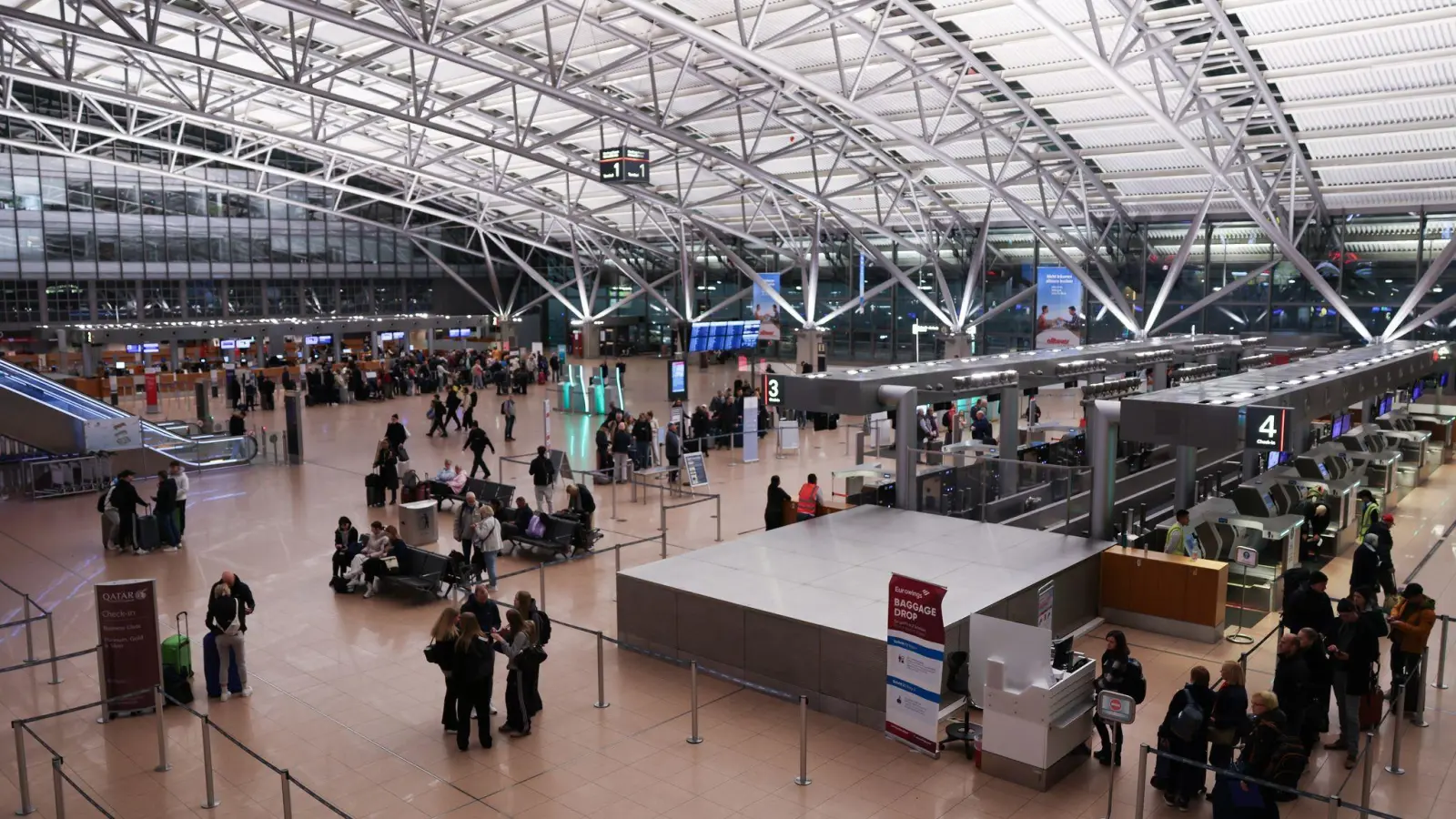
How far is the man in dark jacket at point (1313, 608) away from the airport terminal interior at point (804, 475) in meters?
0.04

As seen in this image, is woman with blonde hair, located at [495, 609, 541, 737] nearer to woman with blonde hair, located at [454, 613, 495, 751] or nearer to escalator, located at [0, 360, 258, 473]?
woman with blonde hair, located at [454, 613, 495, 751]

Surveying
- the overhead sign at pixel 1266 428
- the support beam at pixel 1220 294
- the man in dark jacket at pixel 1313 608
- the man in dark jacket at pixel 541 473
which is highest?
the support beam at pixel 1220 294

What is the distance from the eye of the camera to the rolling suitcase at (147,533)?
16016mm

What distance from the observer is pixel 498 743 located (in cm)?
928

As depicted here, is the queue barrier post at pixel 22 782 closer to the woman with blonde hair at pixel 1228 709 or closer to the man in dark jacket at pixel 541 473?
the woman with blonde hair at pixel 1228 709

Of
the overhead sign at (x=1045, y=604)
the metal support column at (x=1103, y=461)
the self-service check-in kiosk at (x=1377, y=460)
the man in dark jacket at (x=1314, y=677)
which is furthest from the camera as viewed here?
the self-service check-in kiosk at (x=1377, y=460)

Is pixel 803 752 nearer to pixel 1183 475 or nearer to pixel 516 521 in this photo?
pixel 516 521

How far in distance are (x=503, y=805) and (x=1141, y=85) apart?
23.8 meters

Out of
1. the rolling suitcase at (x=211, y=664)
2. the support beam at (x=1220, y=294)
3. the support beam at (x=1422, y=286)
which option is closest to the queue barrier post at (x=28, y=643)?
the rolling suitcase at (x=211, y=664)

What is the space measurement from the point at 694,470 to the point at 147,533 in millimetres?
9268

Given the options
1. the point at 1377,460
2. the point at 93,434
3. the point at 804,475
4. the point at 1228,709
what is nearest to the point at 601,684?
the point at 1228,709

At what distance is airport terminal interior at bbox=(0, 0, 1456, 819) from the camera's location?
341 inches

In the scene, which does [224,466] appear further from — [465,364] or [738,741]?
[465,364]

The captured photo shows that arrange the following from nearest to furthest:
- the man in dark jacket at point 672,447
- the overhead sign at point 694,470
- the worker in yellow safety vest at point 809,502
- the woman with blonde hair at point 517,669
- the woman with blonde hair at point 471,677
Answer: the woman with blonde hair at point 471,677
the woman with blonde hair at point 517,669
the worker in yellow safety vest at point 809,502
the overhead sign at point 694,470
the man in dark jacket at point 672,447
